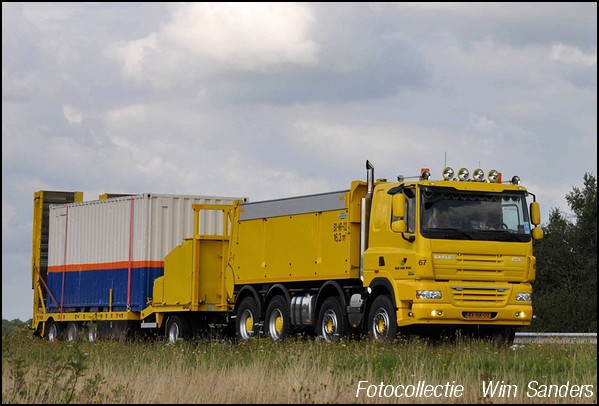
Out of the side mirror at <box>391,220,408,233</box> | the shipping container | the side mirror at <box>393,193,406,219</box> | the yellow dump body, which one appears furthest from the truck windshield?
the shipping container

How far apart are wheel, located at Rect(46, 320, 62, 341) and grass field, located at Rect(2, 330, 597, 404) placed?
1231cm

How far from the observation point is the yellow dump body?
2383 centimetres

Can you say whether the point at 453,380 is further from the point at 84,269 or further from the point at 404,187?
the point at 84,269

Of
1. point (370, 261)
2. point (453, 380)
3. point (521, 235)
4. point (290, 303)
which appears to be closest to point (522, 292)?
point (521, 235)

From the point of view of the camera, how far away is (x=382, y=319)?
75.0 ft

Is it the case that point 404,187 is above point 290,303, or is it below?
above

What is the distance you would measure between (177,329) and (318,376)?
13113 mm

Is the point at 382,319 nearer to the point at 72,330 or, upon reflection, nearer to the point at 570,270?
the point at 72,330

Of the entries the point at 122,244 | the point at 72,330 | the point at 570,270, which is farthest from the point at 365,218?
the point at 570,270

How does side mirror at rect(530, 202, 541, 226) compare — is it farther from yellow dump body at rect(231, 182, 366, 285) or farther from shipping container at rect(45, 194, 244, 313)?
shipping container at rect(45, 194, 244, 313)

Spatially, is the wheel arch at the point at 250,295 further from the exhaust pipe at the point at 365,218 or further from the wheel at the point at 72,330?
the wheel at the point at 72,330

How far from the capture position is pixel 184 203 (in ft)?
97.2

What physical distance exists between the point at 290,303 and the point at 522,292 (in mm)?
5021

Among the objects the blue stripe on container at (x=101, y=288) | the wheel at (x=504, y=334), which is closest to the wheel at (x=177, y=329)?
the blue stripe on container at (x=101, y=288)
